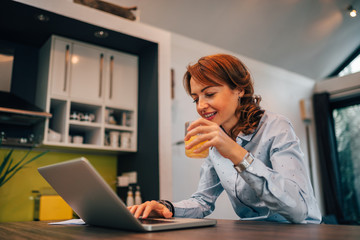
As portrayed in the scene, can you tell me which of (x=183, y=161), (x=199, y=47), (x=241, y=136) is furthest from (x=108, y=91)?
(x=241, y=136)

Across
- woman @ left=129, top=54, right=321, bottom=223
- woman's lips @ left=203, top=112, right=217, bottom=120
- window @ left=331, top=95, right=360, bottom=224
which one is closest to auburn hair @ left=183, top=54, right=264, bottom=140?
woman @ left=129, top=54, right=321, bottom=223

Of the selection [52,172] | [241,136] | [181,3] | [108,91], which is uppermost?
[181,3]

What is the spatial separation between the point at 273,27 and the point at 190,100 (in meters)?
1.45

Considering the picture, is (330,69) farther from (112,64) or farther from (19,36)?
(19,36)

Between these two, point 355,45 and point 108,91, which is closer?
point 108,91

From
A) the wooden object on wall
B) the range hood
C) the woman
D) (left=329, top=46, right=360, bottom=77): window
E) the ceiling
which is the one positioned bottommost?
the woman

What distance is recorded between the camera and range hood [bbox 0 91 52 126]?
7.62 feet

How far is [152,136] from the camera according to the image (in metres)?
2.74

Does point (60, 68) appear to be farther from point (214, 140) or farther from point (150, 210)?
point (214, 140)

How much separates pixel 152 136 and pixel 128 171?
0.46 m

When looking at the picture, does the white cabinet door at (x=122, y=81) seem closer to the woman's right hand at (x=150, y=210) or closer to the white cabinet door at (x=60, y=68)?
the white cabinet door at (x=60, y=68)

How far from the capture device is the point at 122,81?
2910mm

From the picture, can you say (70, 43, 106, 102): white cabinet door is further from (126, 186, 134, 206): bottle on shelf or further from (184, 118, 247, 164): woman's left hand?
(184, 118, 247, 164): woman's left hand

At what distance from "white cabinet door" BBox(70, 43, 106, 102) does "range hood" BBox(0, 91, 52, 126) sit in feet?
1.03
